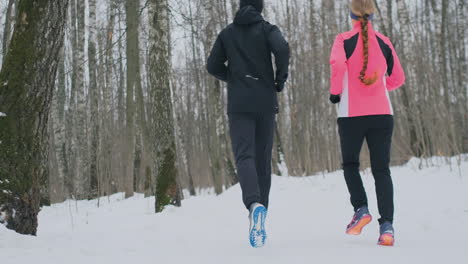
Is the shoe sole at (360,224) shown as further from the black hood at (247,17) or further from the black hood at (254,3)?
the black hood at (254,3)

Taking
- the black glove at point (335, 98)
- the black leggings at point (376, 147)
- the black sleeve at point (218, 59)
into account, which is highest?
the black sleeve at point (218, 59)

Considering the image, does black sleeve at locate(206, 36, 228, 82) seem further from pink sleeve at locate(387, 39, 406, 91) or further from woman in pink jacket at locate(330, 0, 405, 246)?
pink sleeve at locate(387, 39, 406, 91)

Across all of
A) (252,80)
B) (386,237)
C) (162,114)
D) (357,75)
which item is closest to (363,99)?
(357,75)

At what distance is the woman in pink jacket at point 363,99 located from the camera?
3.46m

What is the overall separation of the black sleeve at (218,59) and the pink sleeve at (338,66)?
913 millimetres

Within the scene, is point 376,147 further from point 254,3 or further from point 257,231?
point 254,3

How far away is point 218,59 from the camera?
3.75 m

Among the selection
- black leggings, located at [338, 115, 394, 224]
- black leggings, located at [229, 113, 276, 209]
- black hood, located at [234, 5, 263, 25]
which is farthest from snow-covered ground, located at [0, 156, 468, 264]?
black hood, located at [234, 5, 263, 25]

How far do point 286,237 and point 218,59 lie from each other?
1.69m

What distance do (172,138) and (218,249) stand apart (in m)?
4.21

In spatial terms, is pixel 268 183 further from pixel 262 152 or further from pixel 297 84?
pixel 297 84

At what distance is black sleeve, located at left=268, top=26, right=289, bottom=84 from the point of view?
3604 mm

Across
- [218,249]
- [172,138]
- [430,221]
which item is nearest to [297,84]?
[172,138]

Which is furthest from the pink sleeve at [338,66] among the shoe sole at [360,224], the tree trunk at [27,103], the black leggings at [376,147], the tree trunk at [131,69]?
the tree trunk at [131,69]
